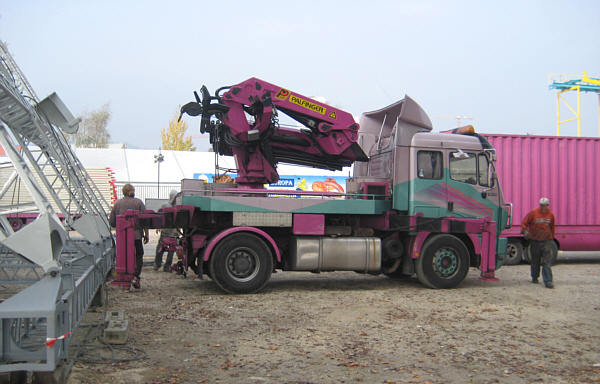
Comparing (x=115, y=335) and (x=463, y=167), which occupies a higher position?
(x=463, y=167)

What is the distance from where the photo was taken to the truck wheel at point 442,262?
386 inches

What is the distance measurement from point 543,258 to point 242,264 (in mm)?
6046

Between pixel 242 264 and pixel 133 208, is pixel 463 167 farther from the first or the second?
pixel 133 208

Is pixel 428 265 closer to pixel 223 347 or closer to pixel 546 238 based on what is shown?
pixel 546 238

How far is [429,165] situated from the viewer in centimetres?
998

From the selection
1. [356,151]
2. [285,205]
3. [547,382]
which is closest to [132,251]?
[285,205]

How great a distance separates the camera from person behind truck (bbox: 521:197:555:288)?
33.8 ft

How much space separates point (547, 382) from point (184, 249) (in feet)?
20.8

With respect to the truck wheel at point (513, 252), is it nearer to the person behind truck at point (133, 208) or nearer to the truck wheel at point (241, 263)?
the truck wheel at point (241, 263)

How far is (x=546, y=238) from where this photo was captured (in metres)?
10.4

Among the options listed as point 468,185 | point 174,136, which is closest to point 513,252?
point 468,185

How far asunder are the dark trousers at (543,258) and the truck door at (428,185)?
2.23 metres

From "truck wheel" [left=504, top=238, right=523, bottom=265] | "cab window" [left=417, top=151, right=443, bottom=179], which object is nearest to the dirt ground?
"cab window" [left=417, top=151, right=443, bottom=179]

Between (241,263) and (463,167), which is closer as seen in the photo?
(241,263)
